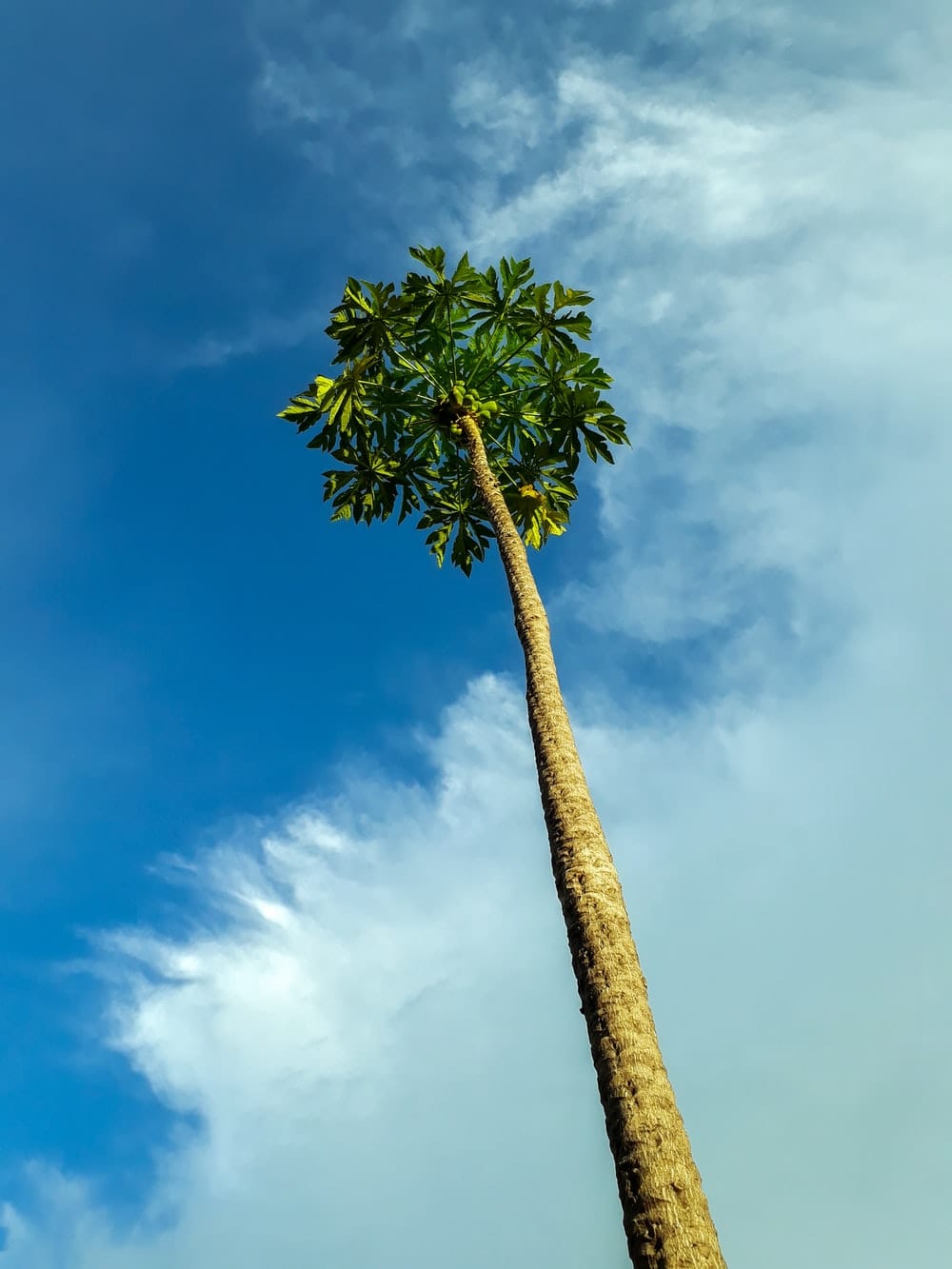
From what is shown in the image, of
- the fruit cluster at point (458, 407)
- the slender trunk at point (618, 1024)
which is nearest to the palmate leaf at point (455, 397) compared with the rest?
the fruit cluster at point (458, 407)

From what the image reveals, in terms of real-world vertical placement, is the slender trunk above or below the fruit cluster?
below

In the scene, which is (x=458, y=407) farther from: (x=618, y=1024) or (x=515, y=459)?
(x=618, y=1024)

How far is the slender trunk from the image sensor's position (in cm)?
399

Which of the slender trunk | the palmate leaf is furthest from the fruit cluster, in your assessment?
the slender trunk

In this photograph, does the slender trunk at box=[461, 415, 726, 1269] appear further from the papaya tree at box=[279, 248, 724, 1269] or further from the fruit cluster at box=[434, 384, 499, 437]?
the fruit cluster at box=[434, 384, 499, 437]

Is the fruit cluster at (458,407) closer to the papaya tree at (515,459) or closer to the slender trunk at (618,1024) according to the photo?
the papaya tree at (515,459)

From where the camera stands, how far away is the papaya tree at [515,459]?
531 cm

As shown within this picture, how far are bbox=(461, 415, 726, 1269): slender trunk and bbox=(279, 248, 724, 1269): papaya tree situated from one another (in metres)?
0.01

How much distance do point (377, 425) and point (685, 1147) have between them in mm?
11059

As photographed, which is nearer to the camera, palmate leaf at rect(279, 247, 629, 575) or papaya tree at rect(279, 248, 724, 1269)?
papaya tree at rect(279, 248, 724, 1269)

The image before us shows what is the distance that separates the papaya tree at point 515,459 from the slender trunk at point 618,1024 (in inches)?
0.5

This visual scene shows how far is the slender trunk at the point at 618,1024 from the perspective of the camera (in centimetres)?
399

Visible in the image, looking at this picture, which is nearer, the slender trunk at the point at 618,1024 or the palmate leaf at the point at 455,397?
the slender trunk at the point at 618,1024

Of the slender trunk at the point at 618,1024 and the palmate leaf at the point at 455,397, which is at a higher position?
the palmate leaf at the point at 455,397
